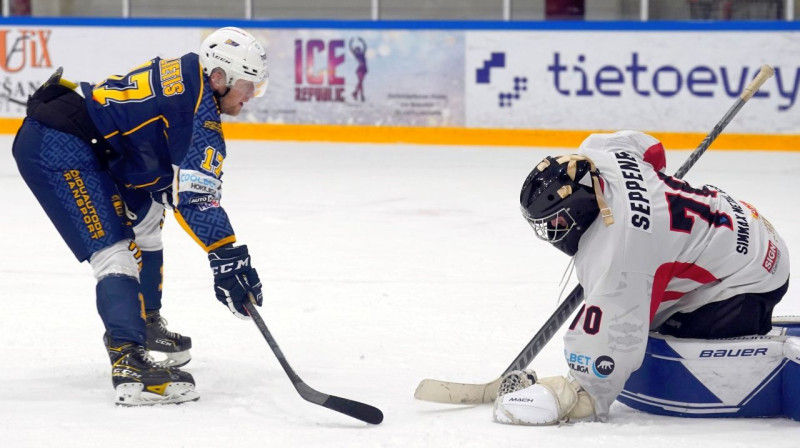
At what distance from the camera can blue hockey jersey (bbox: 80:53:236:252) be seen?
2.96m

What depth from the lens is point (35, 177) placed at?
10.3 feet

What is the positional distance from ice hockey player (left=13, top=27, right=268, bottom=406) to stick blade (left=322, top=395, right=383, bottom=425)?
0.35 meters

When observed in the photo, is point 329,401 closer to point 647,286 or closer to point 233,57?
point 647,286

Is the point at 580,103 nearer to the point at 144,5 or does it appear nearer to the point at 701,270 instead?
the point at 144,5

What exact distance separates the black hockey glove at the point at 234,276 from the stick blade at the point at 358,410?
34 centimetres

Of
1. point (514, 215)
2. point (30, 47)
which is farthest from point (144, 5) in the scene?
point (514, 215)

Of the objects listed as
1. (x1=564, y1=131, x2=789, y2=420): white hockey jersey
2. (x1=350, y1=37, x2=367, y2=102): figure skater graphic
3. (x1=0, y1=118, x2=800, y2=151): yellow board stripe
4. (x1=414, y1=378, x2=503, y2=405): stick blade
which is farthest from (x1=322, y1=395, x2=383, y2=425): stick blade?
(x1=350, y1=37, x2=367, y2=102): figure skater graphic

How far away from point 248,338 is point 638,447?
156 cm

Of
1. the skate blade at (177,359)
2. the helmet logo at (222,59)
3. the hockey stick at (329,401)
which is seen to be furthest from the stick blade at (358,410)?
the helmet logo at (222,59)

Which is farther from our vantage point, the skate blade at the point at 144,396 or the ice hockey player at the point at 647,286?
the skate blade at the point at 144,396

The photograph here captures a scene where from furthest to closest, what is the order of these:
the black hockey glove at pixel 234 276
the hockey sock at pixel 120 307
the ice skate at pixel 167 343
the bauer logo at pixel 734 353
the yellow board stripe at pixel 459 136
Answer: the yellow board stripe at pixel 459 136 < the ice skate at pixel 167 343 < the hockey sock at pixel 120 307 < the black hockey glove at pixel 234 276 < the bauer logo at pixel 734 353

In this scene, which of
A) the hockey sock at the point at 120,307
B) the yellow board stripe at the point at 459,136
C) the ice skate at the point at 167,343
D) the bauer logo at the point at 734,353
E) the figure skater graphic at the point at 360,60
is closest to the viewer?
the bauer logo at the point at 734,353

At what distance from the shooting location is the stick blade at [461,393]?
3027 mm

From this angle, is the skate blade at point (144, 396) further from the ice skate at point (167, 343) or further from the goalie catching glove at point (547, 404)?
the goalie catching glove at point (547, 404)
